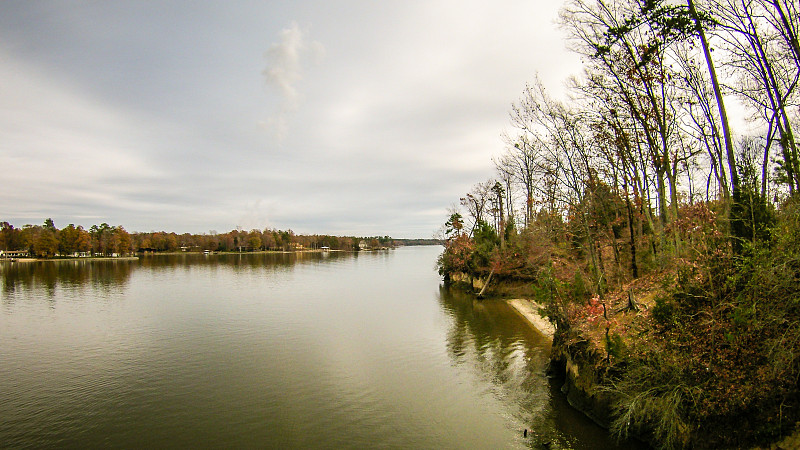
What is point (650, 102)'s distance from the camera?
55.8 ft

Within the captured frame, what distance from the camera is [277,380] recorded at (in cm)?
1616

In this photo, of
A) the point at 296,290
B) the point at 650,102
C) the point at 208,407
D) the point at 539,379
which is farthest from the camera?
the point at 296,290

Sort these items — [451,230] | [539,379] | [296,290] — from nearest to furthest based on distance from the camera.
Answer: [539,379] < [296,290] < [451,230]

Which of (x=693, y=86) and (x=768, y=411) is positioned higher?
(x=693, y=86)

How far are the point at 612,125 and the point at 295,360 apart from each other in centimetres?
1786

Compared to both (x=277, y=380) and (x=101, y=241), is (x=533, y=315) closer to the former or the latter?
(x=277, y=380)

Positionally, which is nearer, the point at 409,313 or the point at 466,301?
the point at 409,313

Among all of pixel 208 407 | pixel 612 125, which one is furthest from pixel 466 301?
pixel 208 407

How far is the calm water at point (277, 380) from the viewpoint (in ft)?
38.3

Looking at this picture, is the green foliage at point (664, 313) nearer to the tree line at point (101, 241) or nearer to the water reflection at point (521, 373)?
the water reflection at point (521, 373)

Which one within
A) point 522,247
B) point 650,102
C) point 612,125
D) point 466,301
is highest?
point 650,102

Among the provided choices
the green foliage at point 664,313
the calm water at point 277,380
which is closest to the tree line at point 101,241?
the calm water at point 277,380

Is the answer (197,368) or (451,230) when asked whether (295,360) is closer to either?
(197,368)

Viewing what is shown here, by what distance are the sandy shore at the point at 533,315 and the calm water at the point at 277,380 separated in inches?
34.5
